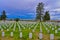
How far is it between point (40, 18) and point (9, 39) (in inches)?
3137

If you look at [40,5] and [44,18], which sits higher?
[40,5]

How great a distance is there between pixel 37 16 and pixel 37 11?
132 inches

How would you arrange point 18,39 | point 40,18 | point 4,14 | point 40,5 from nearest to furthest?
1. point 18,39
2. point 40,18
3. point 40,5
4. point 4,14

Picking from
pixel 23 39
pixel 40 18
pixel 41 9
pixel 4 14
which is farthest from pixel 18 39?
pixel 4 14

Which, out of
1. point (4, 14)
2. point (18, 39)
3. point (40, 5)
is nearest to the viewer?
point (18, 39)

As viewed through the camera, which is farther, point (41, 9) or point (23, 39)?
point (41, 9)

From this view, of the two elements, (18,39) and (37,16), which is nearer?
(18,39)

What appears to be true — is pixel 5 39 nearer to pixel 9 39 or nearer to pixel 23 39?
pixel 9 39

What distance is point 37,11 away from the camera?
96.8m

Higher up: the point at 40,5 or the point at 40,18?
the point at 40,5

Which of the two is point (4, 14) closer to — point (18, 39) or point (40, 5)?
point (40, 5)

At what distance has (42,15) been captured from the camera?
3782 inches

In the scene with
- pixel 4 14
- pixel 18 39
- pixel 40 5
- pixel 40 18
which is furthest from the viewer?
pixel 4 14

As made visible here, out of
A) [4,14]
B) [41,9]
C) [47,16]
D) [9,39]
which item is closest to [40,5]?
[41,9]
